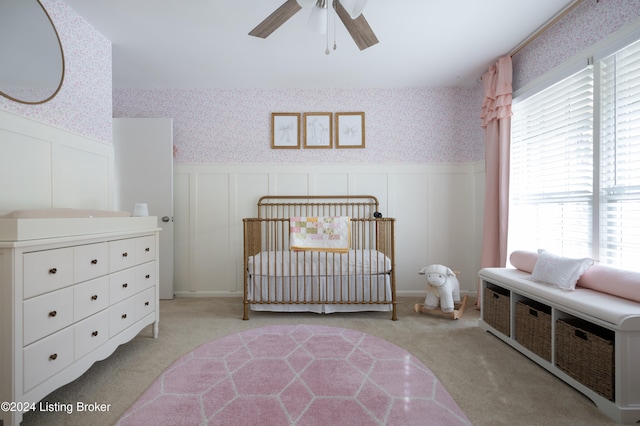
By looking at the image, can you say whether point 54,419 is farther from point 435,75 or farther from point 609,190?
point 435,75

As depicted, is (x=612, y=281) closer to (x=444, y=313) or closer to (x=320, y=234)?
(x=444, y=313)

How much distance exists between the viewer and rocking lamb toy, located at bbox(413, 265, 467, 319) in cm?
256

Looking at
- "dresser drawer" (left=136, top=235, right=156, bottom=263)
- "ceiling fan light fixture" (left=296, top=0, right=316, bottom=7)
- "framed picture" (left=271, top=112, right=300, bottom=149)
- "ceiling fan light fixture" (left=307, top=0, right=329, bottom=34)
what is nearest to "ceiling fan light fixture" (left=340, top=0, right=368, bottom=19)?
"ceiling fan light fixture" (left=307, top=0, right=329, bottom=34)

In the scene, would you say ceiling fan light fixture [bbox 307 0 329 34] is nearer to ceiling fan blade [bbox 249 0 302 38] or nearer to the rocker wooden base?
ceiling fan blade [bbox 249 0 302 38]

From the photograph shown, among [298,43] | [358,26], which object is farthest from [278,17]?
[298,43]

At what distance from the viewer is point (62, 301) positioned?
137 cm

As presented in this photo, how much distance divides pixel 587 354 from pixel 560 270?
0.51 m

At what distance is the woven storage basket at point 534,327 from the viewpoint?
5.65 ft

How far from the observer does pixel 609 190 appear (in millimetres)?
1809

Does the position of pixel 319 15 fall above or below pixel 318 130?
above

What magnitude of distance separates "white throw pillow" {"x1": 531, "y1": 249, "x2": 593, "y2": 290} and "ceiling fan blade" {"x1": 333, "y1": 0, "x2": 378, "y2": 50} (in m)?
1.83

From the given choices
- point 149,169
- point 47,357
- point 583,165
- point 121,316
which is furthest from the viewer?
point 149,169

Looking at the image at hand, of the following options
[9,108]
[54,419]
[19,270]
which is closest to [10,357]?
[19,270]

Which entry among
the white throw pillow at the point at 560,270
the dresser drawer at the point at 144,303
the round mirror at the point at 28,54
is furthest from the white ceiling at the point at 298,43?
the dresser drawer at the point at 144,303
